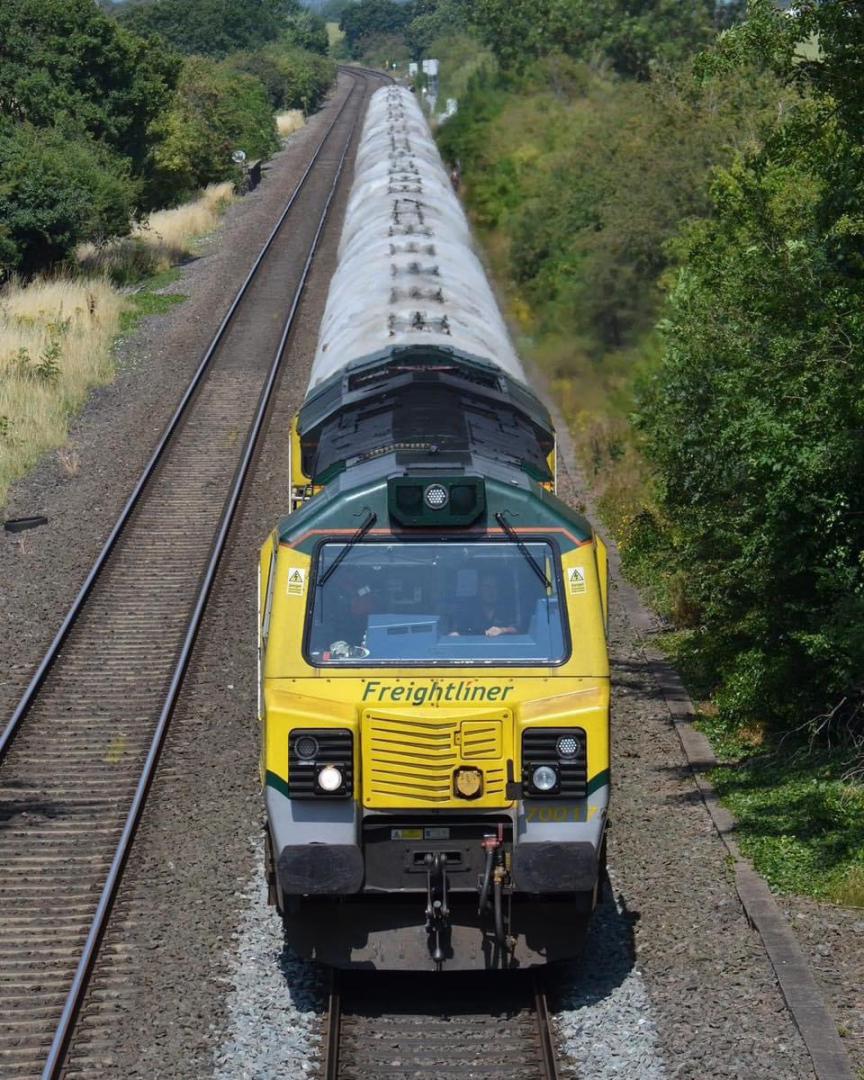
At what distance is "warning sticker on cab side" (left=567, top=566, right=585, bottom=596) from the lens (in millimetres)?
8625

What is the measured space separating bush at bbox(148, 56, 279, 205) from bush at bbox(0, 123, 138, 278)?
732 cm

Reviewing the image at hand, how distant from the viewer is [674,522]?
1709cm

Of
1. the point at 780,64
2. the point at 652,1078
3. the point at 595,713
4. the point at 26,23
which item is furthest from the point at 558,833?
the point at 26,23

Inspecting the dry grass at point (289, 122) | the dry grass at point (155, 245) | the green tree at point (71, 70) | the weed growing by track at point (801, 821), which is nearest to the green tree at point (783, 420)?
the weed growing by track at point (801, 821)

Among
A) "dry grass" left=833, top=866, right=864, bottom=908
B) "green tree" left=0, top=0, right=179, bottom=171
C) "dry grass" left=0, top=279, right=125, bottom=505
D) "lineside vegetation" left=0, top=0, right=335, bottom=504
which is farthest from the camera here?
"green tree" left=0, top=0, right=179, bottom=171

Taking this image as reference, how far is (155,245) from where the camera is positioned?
38.2 m

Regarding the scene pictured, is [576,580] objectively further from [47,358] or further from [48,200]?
[48,200]

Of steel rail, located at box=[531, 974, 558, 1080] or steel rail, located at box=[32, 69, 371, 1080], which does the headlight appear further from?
steel rail, located at box=[32, 69, 371, 1080]

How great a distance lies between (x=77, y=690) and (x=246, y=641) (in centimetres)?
186

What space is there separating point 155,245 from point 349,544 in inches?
1226

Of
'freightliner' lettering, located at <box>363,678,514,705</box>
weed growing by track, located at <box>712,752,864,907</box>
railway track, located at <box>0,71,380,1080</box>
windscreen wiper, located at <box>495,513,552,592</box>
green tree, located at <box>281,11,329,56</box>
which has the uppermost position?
windscreen wiper, located at <box>495,513,552,592</box>

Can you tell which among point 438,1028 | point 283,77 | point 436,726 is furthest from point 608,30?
point 438,1028

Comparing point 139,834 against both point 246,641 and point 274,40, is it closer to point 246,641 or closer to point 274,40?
point 246,641

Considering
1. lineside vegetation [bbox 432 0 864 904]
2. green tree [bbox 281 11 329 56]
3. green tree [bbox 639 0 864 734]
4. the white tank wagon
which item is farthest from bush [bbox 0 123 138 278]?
green tree [bbox 281 11 329 56]
